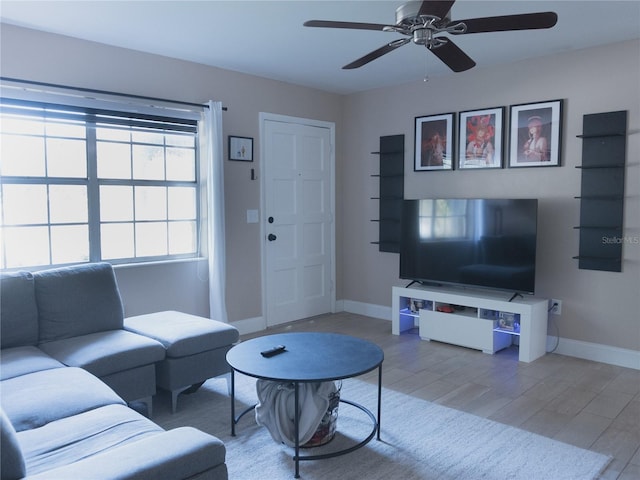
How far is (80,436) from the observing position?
1794mm

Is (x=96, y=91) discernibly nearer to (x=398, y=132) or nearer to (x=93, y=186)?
(x=93, y=186)

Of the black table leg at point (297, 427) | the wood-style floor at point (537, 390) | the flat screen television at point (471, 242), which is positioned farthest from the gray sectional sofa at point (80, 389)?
the flat screen television at point (471, 242)

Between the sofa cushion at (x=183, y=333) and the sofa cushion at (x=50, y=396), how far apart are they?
1.99ft

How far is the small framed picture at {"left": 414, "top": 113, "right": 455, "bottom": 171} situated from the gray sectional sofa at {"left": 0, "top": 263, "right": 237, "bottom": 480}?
10.2 feet

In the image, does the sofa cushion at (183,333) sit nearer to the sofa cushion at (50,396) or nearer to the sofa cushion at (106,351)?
the sofa cushion at (106,351)

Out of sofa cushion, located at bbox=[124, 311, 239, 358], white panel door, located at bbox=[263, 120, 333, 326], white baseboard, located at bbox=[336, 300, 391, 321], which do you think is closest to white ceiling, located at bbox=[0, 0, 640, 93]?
white panel door, located at bbox=[263, 120, 333, 326]

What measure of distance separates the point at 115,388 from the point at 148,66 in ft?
8.51

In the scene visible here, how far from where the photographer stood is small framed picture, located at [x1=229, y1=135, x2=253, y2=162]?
4.55 metres

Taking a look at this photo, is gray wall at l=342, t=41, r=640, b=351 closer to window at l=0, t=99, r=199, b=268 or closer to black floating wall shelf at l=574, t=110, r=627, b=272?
black floating wall shelf at l=574, t=110, r=627, b=272

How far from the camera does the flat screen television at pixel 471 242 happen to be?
3.99 meters

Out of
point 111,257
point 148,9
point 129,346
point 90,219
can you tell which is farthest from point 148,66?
point 129,346

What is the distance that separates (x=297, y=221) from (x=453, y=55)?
2.89m

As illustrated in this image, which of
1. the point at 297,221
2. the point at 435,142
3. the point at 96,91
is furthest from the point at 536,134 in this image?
the point at 96,91

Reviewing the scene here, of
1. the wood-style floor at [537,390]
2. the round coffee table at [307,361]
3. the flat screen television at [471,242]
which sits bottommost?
the wood-style floor at [537,390]
